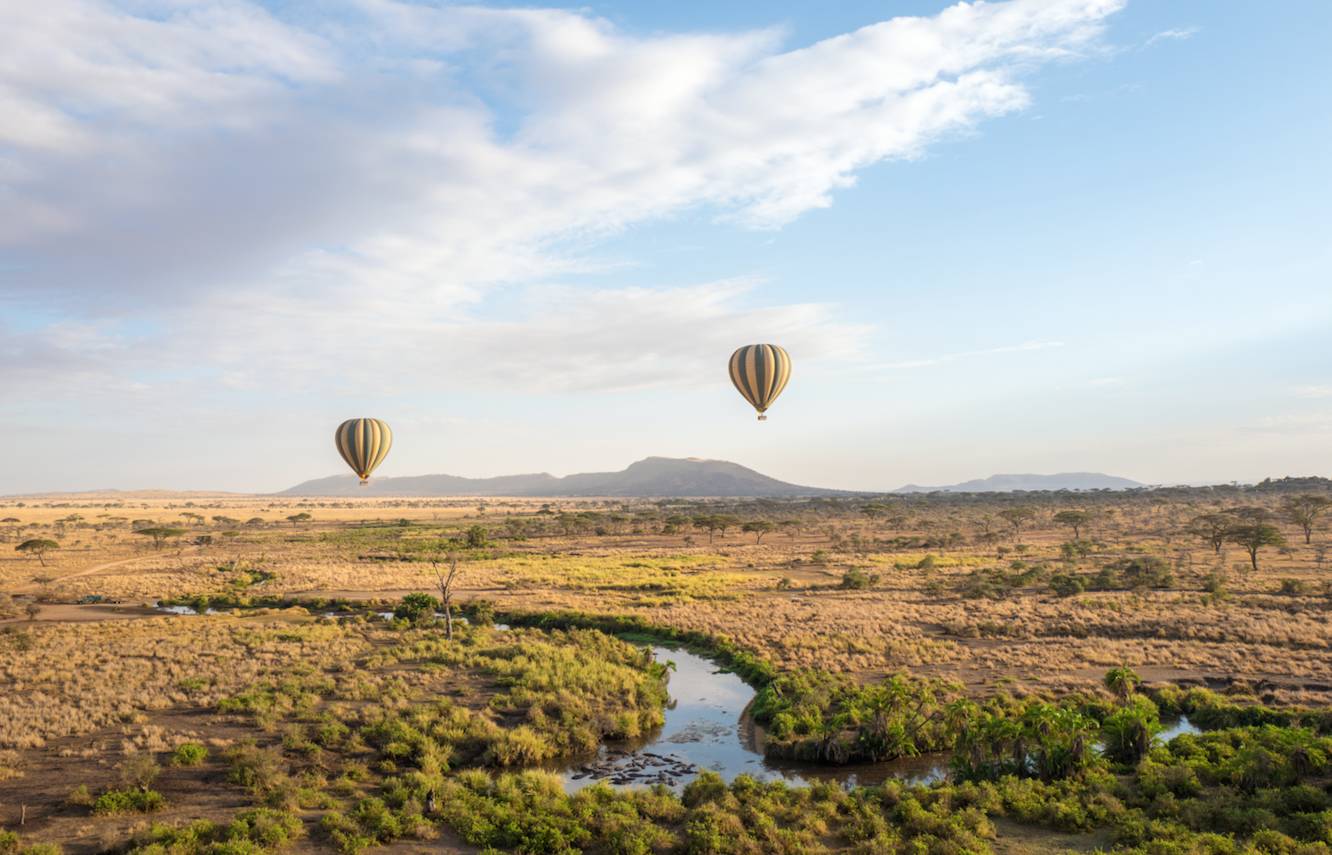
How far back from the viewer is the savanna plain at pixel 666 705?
53.0ft

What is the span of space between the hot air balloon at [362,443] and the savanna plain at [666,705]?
8.49m

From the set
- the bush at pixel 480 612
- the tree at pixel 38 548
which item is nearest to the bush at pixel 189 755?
the bush at pixel 480 612

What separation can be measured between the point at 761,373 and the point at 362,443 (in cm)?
2803

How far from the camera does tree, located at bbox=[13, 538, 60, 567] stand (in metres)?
70.0

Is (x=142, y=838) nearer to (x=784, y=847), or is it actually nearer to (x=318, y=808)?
(x=318, y=808)

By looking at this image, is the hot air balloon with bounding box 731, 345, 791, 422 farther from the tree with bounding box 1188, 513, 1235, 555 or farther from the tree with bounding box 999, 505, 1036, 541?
the tree with bounding box 999, 505, 1036, 541

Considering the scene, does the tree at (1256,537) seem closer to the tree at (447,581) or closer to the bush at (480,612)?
the bush at (480,612)

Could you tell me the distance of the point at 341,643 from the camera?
3403 centimetres

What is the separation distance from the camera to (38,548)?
7194 centimetres

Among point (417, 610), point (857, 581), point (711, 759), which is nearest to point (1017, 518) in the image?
point (857, 581)

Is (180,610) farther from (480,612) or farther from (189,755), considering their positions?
(189,755)

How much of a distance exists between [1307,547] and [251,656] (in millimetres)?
72267

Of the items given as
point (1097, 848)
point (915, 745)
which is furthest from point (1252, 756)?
point (915, 745)

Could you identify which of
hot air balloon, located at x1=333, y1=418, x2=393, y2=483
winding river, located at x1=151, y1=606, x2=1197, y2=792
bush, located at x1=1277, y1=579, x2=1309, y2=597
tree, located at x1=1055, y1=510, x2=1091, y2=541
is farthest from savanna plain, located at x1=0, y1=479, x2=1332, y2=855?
tree, located at x1=1055, y1=510, x2=1091, y2=541
